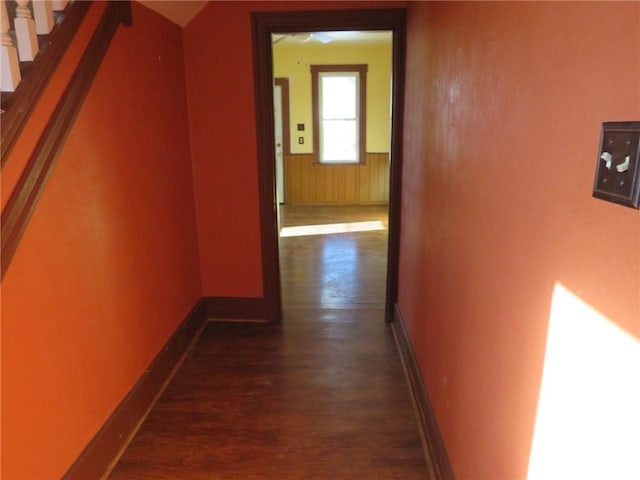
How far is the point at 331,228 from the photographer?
6.05m

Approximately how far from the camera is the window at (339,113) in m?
7.08

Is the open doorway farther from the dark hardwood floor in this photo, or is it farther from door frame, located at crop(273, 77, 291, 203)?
the dark hardwood floor

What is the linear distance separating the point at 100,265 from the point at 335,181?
233 inches

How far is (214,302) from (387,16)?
7.23ft

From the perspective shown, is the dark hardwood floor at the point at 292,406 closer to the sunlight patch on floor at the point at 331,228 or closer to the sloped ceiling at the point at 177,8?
the sloped ceiling at the point at 177,8

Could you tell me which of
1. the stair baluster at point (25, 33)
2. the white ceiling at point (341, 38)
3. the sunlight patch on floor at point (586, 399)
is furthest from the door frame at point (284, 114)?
the sunlight patch on floor at point (586, 399)

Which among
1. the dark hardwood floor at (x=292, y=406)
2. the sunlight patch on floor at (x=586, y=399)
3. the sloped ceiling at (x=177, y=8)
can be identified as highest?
the sloped ceiling at (x=177, y=8)

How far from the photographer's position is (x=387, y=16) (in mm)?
2727

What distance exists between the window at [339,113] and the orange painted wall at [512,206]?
5251 mm

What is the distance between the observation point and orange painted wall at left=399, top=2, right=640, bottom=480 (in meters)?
0.68

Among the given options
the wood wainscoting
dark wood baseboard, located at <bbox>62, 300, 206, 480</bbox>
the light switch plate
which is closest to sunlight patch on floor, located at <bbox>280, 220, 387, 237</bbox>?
the wood wainscoting

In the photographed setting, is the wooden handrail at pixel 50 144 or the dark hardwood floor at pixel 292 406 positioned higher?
the wooden handrail at pixel 50 144

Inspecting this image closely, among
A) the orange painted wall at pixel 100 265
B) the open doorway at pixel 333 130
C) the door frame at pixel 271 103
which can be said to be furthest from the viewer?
the open doorway at pixel 333 130

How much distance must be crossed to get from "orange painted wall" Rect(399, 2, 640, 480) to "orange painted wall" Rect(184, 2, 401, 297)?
1259mm
